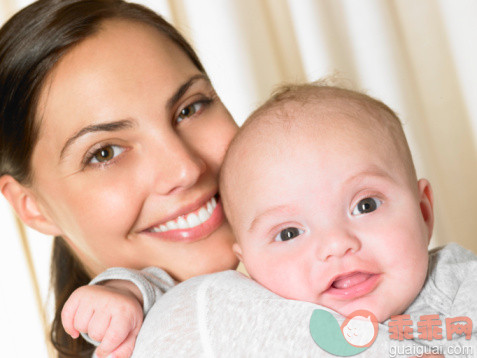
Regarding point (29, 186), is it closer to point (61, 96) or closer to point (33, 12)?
point (61, 96)

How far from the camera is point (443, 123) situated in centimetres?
309

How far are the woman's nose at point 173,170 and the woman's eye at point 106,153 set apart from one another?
10 centimetres

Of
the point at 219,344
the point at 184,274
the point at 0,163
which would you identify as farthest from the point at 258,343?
the point at 0,163

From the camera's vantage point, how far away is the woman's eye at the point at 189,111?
5.50ft

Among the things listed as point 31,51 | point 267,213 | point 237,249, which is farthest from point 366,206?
point 31,51

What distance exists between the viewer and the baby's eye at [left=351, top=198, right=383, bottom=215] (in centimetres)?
130

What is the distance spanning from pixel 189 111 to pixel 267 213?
0.48 metres

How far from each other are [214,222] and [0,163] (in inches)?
24.9

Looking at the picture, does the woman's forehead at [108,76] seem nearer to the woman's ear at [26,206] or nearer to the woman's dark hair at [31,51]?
the woman's dark hair at [31,51]

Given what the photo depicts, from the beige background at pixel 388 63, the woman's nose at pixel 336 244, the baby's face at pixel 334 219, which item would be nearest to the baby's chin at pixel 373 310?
the baby's face at pixel 334 219

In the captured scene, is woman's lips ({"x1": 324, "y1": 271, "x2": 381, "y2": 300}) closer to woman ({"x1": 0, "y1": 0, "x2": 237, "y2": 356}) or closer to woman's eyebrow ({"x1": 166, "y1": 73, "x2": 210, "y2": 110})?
woman ({"x1": 0, "y1": 0, "x2": 237, "y2": 356})

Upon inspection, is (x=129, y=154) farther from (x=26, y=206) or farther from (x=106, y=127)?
(x=26, y=206)

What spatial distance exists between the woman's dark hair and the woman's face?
29 mm

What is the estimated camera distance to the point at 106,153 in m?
1.56
